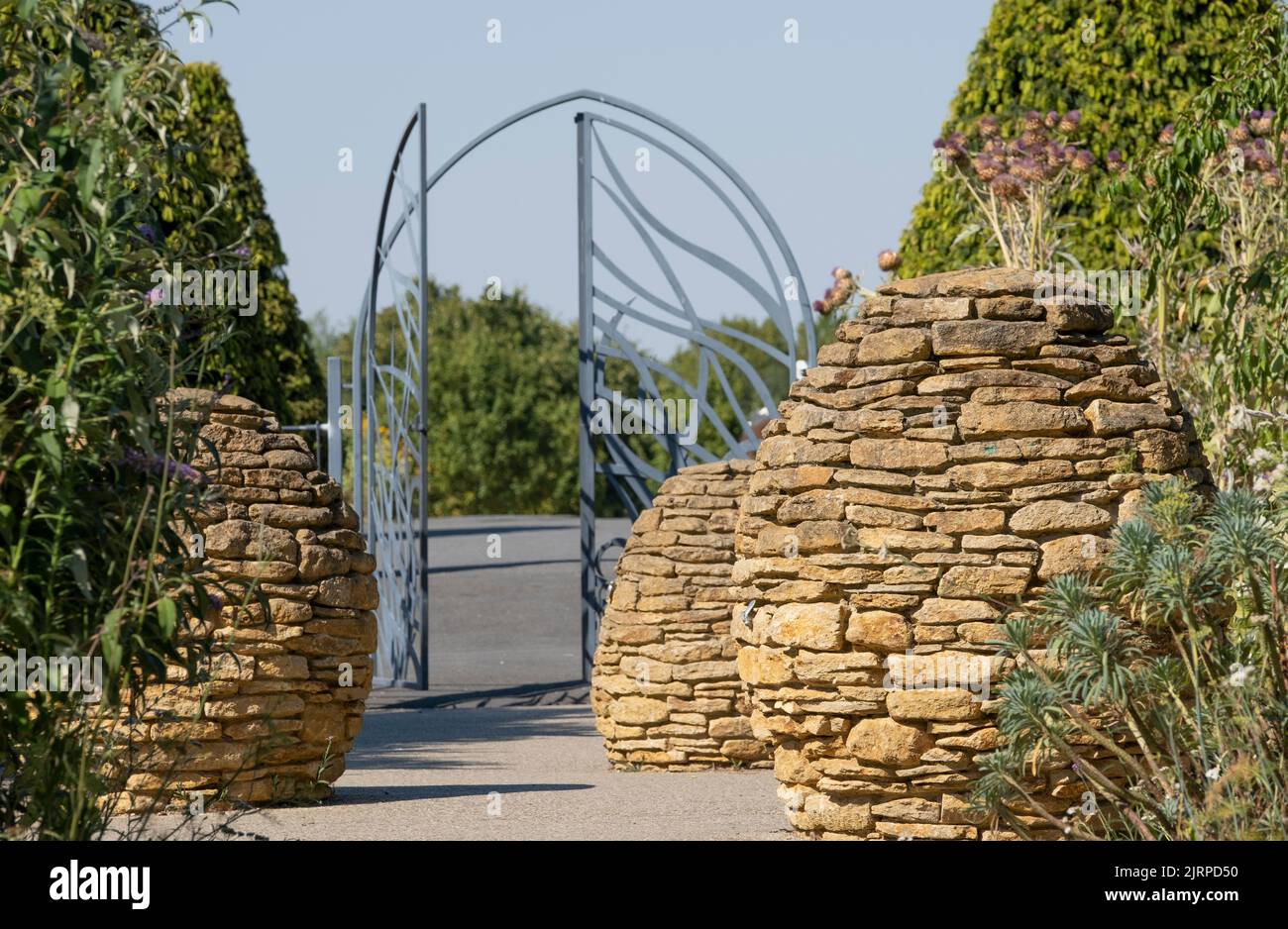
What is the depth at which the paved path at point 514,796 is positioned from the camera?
6.56m

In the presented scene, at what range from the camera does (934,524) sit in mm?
5348

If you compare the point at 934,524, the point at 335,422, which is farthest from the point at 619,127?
the point at 934,524

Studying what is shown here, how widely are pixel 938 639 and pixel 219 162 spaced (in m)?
12.8

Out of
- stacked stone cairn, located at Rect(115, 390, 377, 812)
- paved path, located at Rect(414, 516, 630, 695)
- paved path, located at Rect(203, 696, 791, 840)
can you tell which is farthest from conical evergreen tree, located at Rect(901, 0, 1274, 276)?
stacked stone cairn, located at Rect(115, 390, 377, 812)

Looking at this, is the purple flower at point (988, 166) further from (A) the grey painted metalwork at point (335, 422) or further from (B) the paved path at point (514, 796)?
(A) the grey painted metalwork at point (335, 422)

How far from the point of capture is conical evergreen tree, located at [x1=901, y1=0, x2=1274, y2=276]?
1315 cm

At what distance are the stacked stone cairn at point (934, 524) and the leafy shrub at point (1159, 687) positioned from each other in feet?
0.47

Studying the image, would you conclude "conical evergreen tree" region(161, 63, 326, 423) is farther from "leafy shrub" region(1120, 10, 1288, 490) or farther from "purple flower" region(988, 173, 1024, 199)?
"leafy shrub" region(1120, 10, 1288, 490)

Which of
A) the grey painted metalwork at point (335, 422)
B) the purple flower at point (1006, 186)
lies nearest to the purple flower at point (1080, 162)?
the purple flower at point (1006, 186)

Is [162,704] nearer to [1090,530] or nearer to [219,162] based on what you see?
[1090,530]

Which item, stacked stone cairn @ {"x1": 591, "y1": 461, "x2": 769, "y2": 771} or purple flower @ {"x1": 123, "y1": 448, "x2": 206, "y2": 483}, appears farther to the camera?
stacked stone cairn @ {"x1": 591, "y1": 461, "x2": 769, "y2": 771}

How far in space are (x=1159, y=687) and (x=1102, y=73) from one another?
9.30 m

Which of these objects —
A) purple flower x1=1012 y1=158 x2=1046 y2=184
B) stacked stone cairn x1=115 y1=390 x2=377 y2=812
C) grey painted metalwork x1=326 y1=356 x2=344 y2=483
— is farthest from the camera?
grey painted metalwork x1=326 y1=356 x2=344 y2=483

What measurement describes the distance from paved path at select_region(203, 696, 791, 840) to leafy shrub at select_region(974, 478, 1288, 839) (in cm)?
145
